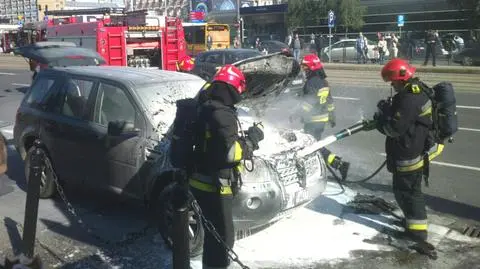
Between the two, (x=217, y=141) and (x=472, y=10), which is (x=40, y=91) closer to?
(x=217, y=141)

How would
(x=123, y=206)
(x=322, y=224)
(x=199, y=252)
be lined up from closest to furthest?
(x=199, y=252) < (x=322, y=224) < (x=123, y=206)

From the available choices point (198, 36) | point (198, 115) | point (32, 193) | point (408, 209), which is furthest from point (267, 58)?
point (198, 36)

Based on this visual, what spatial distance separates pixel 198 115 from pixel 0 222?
320 centimetres

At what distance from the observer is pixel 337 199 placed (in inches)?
248

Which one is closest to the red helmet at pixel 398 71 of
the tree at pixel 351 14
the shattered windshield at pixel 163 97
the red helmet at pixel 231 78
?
the red helmet at pixel 231 78

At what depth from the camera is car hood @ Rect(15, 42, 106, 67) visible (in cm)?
893

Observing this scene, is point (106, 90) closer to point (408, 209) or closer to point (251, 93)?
point (251, 93)

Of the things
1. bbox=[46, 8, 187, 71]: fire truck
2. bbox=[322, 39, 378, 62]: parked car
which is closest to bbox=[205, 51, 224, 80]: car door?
bbox=[46, 8, 187, 71]: fire truck

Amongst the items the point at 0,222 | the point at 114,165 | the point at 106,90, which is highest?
the point at 106,90

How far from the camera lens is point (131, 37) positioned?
65.2ft

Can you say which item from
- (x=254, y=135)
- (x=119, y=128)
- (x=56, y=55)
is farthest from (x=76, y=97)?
(x=56, y=55)

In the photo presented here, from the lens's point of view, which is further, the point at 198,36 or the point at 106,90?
the point at 198,36

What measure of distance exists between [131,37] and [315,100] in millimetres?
14206

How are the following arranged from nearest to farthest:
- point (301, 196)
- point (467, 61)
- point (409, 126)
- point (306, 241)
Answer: point (409, 126) → point (301, 196) → point (306, 241) → point (467, 61)
